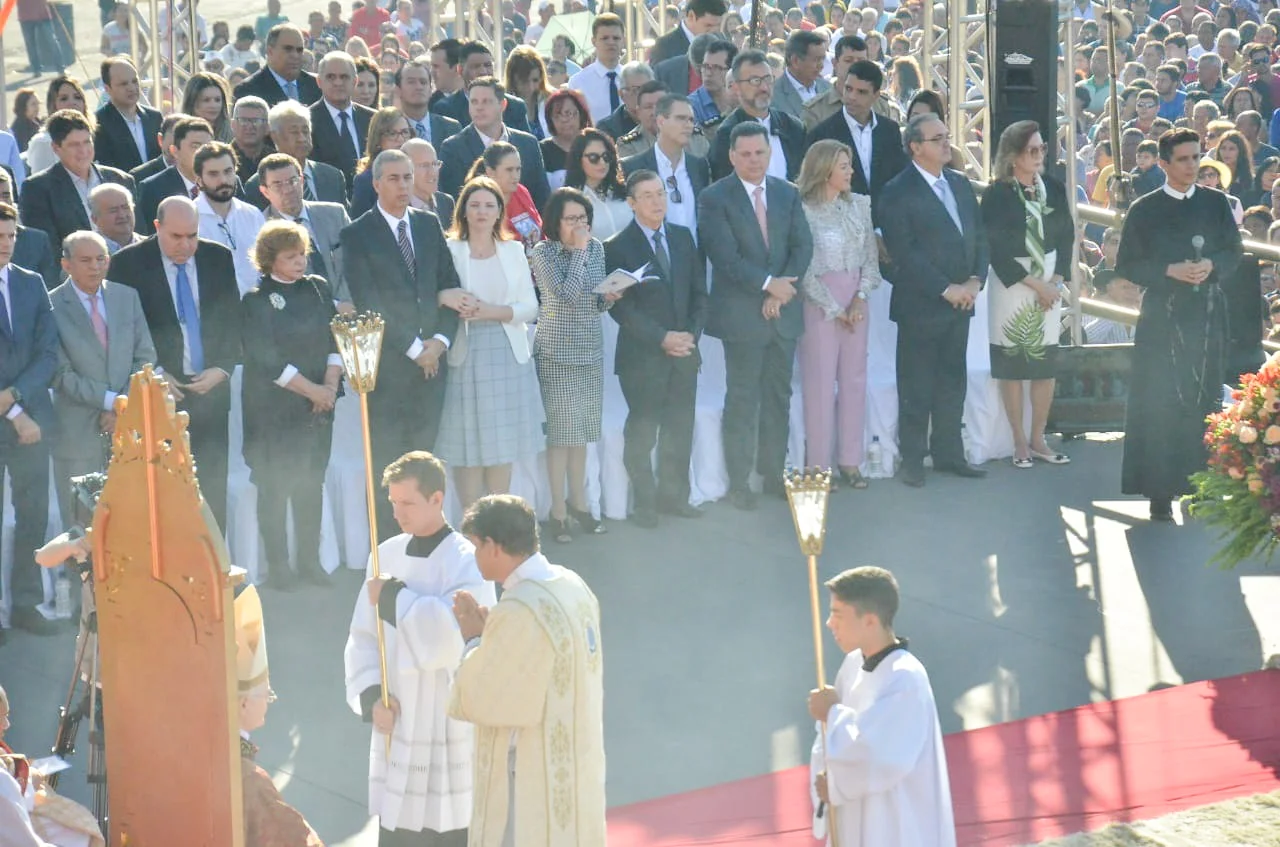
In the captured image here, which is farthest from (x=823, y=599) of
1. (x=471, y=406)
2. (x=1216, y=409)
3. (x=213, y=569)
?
(x=213, y=569)

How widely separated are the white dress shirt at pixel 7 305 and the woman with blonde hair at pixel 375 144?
7.06 feet

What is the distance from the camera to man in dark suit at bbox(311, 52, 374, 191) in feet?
38.2

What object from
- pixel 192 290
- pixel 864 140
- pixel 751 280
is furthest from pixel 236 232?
pixel 864 140

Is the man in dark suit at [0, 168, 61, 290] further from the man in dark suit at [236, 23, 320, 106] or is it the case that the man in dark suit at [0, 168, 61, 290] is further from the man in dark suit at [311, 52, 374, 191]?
the man in dark suit at [236, 23, 320, 106]

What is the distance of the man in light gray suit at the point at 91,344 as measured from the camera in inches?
360

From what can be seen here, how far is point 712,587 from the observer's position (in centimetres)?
994

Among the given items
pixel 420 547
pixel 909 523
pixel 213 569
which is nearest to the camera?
pixel 213 569

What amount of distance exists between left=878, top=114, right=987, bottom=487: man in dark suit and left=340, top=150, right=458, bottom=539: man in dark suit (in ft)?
9.49

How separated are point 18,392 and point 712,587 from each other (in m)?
3.48

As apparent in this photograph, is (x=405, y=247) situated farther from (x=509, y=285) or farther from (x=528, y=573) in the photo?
(x=528, y=573)

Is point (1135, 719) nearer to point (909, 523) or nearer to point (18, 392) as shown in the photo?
point (909, 523)

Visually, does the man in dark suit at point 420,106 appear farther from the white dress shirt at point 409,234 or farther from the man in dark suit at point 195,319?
the man in dark suit at point 195,319

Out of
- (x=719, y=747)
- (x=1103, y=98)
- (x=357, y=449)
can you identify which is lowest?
(x=719, y=747)

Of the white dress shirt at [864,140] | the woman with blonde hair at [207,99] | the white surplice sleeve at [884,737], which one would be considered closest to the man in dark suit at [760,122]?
the white dress shirt at [864,140]
